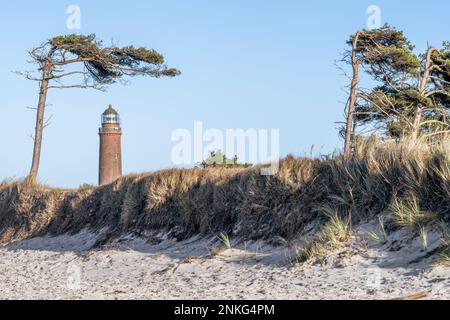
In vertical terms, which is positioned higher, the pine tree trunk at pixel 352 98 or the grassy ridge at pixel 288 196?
the pine tree trunk at pixel 352 98

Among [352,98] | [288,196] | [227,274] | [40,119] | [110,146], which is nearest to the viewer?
[227,274]

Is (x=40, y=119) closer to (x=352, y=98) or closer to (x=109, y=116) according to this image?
(x=109, y=116)

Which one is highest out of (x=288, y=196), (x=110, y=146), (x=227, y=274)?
(x=110, y=146)

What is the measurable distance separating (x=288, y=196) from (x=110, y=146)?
27.5 meters

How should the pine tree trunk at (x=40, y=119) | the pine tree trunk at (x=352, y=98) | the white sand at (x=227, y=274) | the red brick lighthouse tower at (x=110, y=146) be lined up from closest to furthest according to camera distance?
the white sand at (x=227, y=274), the pine tree trunk at (x=40, y=119), the pine tree trunk at (x=352, y=98), the red brick lighthouse tower at (x=110, y=146)

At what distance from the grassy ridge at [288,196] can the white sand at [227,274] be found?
58 centimetres

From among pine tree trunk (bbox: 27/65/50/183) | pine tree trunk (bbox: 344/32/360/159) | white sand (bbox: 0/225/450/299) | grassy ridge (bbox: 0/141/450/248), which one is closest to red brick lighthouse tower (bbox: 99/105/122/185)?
pine tree trunk (bbox: 27/65/50/183)

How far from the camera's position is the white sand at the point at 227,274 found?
8.91m

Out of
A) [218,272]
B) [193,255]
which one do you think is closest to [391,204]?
[218,272]

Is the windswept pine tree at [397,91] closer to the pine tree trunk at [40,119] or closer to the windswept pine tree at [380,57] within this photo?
the windswept pine tree at [380,57]

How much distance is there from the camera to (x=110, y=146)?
39625 mm

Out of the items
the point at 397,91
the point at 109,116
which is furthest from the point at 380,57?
the point at 109,116

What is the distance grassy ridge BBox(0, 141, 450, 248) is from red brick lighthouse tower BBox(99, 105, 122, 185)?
65.6 ft

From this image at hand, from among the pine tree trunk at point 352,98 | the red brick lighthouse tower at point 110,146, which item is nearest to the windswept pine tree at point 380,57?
the pine tree trunk at point 352,98
